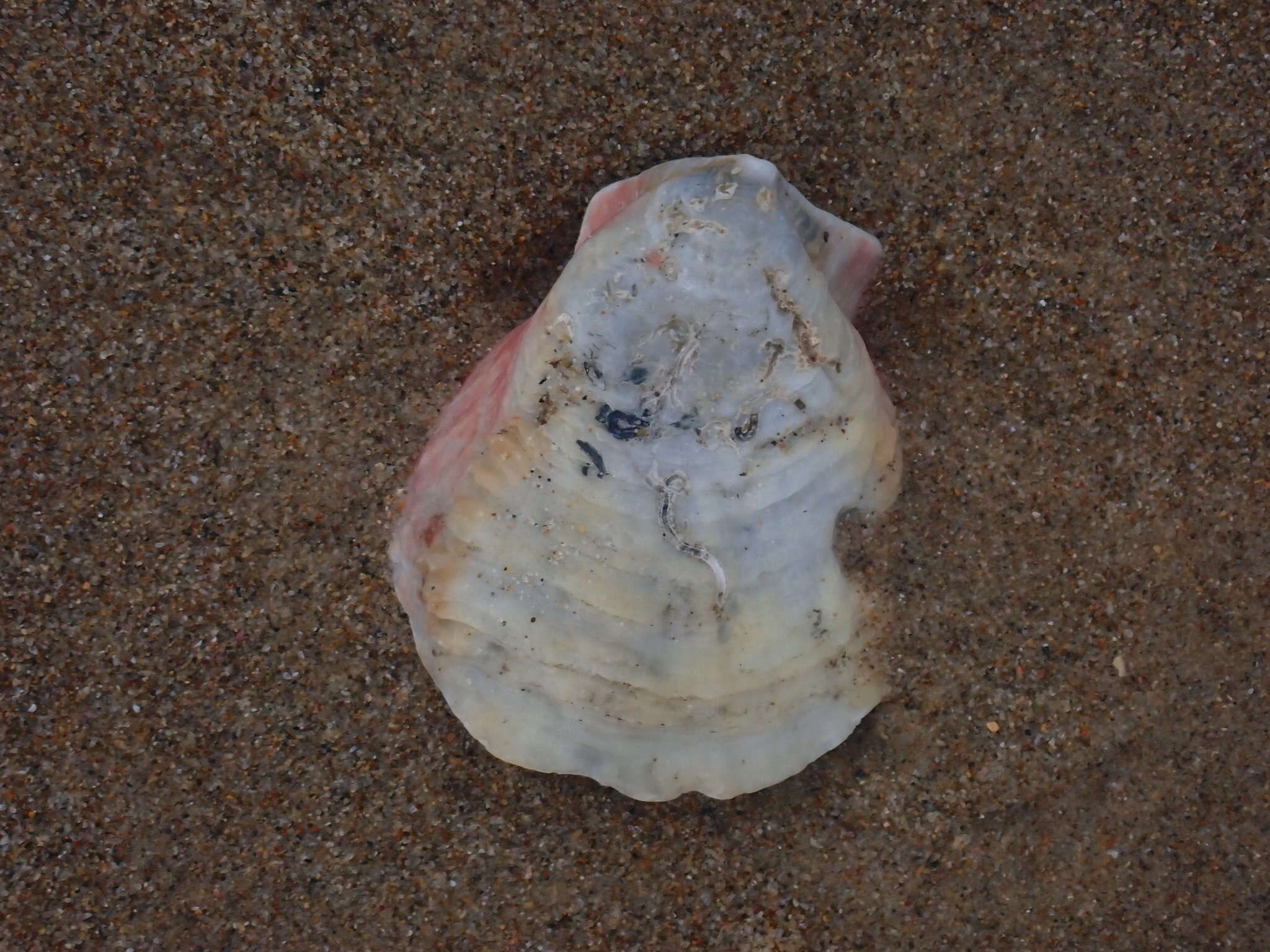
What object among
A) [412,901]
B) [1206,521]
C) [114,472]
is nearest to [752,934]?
[412,901]

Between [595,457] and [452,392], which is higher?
[595,457]

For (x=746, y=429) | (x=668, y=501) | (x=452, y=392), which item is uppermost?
(x=746, y=429)

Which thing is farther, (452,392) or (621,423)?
(452,392)

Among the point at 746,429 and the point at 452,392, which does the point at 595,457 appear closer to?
the point at 746,429

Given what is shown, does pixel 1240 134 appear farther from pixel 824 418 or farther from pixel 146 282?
pixel 146 282

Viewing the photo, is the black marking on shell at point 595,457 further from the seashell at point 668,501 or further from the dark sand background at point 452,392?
the dark sand background at point 452,392

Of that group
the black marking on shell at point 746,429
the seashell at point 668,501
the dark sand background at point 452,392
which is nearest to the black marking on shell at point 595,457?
the seashell at point 668,501

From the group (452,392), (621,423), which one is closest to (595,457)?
(621,423)
